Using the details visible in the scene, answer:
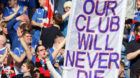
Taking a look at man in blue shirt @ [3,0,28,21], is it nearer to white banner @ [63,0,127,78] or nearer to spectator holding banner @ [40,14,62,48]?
spectator holding banner @ [40,14,62,48]

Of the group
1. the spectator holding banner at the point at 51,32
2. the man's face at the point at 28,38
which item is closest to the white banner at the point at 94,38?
the spectator holding banner at the point at 51,32

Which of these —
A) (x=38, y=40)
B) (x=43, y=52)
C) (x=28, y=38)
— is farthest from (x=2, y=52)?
(x=43, y=52)

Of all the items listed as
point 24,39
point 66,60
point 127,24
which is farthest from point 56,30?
point 66,60

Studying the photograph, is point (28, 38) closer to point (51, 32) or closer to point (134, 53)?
point (51, 32)

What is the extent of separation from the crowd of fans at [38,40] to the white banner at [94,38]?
162 cm

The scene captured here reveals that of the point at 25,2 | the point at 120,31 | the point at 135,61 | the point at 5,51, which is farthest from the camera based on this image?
the point at 25,2

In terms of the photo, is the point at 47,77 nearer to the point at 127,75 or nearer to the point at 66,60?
the point at 127,75

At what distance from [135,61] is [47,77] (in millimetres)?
1751

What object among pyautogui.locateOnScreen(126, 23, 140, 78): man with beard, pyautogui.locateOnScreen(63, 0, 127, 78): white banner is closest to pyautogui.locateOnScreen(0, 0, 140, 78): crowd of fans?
pyautogui.locateOnScreen(126, 23, 140, 78): man with beard

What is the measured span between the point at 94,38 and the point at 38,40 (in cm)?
366

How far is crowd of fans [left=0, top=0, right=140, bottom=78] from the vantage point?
10547mm

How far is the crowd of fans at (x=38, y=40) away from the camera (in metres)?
10.5

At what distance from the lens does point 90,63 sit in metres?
8.17

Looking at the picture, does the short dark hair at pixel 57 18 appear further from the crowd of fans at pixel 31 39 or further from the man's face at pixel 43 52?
the man's face at pixel 43 52
